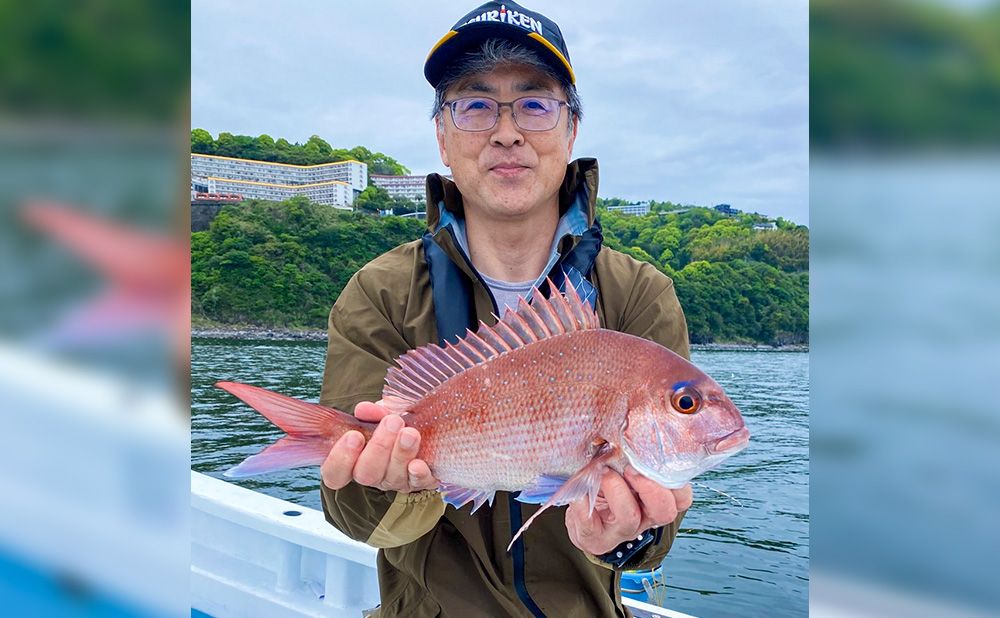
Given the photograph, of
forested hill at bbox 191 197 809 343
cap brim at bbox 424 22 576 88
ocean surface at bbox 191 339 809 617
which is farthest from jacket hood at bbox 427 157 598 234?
forested hill at bbox 191 197 809 343

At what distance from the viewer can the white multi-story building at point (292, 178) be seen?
59.0 m

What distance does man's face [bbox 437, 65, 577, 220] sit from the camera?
2.36 m

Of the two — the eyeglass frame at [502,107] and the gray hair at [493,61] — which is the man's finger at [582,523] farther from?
the gray hair at [493,61]

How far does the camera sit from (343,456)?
A: 1.85 meters

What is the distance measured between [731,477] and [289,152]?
2340 inches

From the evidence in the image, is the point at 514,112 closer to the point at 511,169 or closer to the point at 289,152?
the point at 511,169

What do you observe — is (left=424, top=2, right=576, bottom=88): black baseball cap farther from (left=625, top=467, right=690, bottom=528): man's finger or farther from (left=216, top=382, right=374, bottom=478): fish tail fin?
(left=625, top=467, right=690, bottom=528): man's finger

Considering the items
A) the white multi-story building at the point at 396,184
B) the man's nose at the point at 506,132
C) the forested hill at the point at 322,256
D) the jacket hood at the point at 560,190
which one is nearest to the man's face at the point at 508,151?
the man's nose at the point at 506,132

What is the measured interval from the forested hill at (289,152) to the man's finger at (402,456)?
66311 mm

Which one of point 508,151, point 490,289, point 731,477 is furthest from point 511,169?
point 731,477
